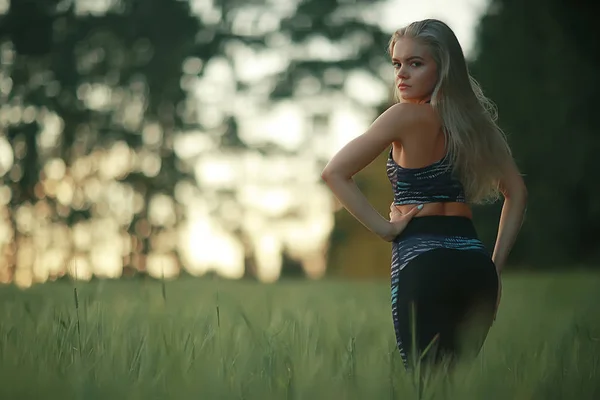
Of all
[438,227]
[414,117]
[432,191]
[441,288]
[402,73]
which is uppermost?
[402,73]

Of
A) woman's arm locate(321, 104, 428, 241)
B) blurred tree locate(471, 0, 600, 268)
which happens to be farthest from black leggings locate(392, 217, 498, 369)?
blurred tree locate(471, 0, 600, 268)

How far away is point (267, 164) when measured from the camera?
19625 millimetres

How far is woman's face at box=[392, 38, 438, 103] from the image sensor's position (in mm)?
3176

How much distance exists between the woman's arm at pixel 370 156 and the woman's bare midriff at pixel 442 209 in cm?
11

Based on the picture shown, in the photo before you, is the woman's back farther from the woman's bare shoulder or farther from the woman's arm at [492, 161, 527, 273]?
the woman's arm at [492, 161, 527, 273]

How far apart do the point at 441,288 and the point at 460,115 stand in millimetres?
718

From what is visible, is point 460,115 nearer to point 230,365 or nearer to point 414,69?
point 414,69

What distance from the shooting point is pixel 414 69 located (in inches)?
126

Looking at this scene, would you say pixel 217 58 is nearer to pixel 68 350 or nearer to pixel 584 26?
pixel 584 26

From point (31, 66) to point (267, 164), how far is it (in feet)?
20.3

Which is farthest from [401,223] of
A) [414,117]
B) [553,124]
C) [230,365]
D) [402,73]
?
[553,124]

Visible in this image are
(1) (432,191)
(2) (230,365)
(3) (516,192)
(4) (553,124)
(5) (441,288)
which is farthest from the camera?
(4) (553,124)

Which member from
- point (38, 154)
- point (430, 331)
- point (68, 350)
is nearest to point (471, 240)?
point (430, 331)

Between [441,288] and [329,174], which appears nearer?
[441,288]
